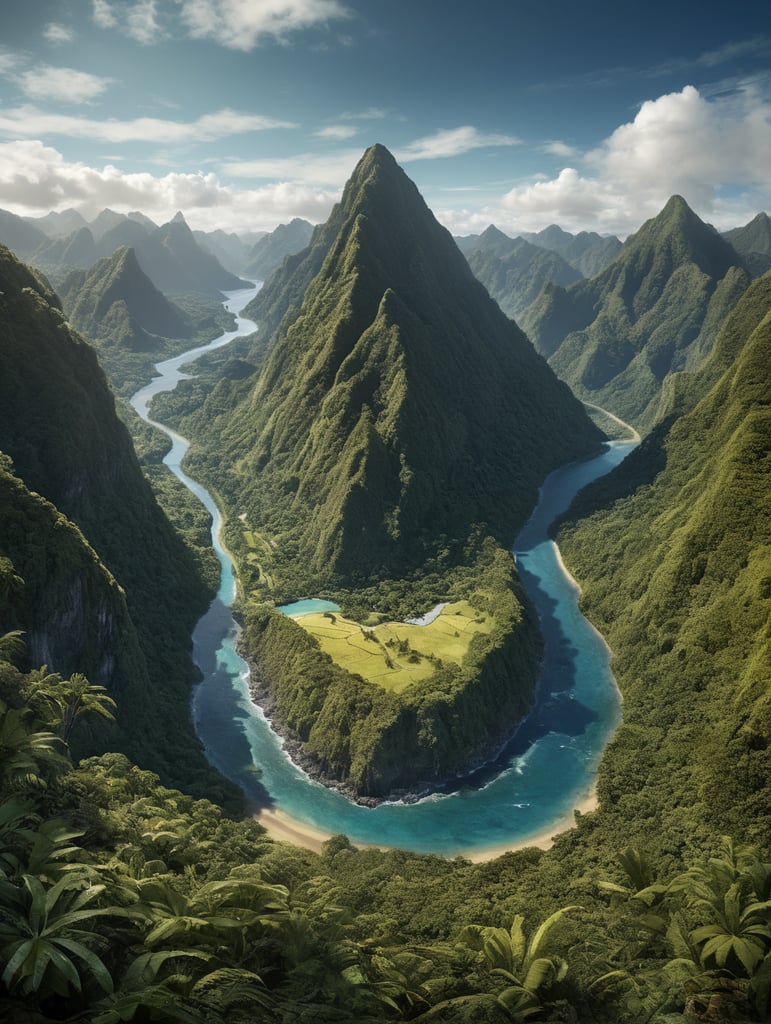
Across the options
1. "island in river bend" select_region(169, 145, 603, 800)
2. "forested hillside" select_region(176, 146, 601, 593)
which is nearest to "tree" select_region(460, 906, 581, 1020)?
"island in river bend" select_region(169, 145, 603, 800)

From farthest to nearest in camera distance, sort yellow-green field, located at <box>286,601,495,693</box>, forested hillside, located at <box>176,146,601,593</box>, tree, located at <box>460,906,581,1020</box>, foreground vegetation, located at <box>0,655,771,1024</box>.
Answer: forested hillside, located at <box>176,146,601,593</box> < yellow-green field, located at <box>286,601,495,693</box> < tree, located at <box>460,906,581,1020</box> < foreground vegetation, located at <box>0,655,771,1024</box>

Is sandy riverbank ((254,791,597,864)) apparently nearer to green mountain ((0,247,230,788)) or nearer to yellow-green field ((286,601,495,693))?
green mountain ((0,247,230,788))

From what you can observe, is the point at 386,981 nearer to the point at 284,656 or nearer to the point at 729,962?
the point at 729,962

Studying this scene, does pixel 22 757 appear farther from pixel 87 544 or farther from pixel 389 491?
pixel 389 491

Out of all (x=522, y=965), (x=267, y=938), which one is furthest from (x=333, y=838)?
(x=267, y=938)

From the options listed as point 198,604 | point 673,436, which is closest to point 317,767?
point 198,604

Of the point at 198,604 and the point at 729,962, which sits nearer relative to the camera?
the point at 729,962

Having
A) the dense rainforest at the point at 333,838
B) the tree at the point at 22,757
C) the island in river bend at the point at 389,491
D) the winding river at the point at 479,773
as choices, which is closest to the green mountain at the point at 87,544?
the dense rainforest at the point at 333,838
